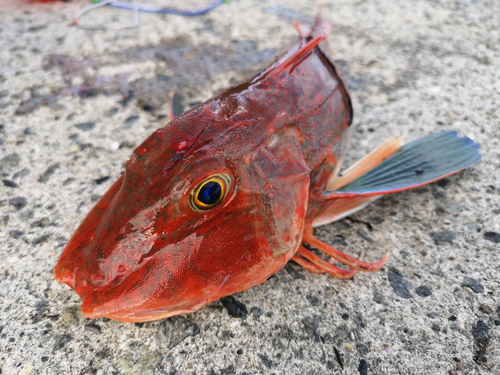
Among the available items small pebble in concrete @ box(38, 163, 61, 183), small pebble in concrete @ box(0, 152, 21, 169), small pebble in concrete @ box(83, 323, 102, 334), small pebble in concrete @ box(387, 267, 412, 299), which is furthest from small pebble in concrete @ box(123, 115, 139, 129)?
small pebble in concrete @ box(387, 267, 412, 299)

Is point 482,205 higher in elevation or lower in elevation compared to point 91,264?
lower

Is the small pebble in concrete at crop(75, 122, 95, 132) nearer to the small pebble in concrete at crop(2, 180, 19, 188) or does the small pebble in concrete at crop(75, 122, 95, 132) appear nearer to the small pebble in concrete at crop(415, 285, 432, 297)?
the small pebble in concrete at crop(2, 180, 19, 188)

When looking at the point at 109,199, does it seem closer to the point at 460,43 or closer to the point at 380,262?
the point at 380,262

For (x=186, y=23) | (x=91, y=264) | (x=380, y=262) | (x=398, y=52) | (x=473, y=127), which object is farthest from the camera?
(x=186, y=23)

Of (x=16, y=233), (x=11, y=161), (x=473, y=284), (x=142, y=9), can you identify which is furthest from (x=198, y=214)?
(x=142, y=9)

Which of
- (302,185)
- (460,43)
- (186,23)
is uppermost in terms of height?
(302,185)

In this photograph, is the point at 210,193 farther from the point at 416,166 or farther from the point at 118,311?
the point at 416,166

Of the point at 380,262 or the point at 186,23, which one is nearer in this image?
the point at 380,262

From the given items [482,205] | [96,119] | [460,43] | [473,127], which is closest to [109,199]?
[96,119]

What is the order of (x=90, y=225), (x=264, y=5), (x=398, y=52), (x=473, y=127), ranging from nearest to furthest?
(x=90, y=225) → (x=473, y=127) → (x=398, y=52) → (x=264, y=5)
